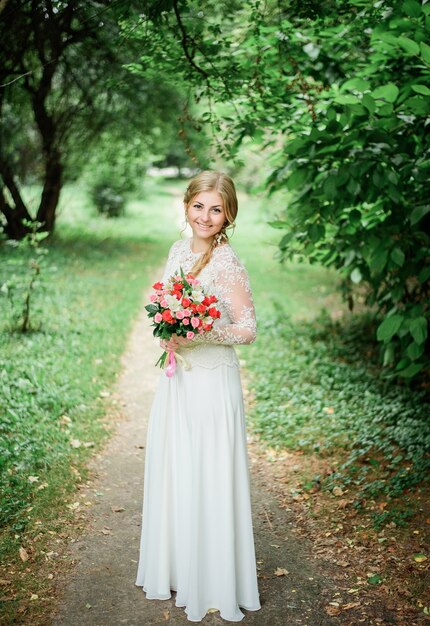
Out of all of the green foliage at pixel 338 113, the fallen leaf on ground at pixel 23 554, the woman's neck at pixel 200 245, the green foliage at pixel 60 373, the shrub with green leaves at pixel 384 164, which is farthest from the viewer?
the green foliage at pixel 60 373

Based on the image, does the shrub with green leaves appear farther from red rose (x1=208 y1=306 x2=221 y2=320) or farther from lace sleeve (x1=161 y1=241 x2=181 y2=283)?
red rose (x1=208 y1=306 x2=221 y2=320)

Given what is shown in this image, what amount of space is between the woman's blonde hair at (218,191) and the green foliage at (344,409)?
2.60 m

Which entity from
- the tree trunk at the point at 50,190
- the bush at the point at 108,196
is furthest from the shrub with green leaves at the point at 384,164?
the bush at the point at 108,196

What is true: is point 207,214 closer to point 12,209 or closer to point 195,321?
point 195,321

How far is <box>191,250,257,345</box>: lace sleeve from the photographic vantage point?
10.8 feet

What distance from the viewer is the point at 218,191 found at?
3.38 metres

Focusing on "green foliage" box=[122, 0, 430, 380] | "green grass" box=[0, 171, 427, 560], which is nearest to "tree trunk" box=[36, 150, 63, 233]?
"green grass" box=[0, 171, 427, 560]

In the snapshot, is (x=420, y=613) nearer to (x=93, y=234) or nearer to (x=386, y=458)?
(x=386, y=458)

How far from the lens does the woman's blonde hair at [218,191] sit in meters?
3.38

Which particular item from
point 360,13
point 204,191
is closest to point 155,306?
point 204,191

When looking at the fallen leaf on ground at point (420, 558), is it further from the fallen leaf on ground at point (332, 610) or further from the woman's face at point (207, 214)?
the woman's face at point (207, 214)

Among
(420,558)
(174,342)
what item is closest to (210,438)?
(174,342)

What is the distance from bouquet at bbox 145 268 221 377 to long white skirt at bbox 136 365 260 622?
0.40 m

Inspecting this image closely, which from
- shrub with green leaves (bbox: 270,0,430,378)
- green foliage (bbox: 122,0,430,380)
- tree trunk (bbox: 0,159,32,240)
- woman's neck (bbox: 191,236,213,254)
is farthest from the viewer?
tree trunk (bbox: 0,159,32,240)
